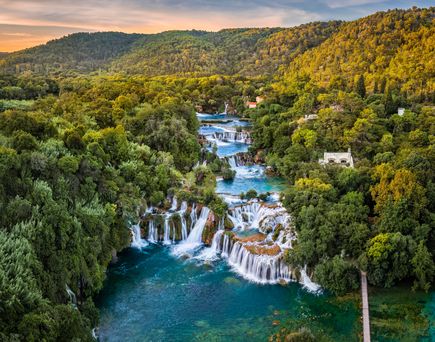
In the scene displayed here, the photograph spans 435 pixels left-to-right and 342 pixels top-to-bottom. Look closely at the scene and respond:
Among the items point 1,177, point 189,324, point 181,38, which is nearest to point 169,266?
point 189,324

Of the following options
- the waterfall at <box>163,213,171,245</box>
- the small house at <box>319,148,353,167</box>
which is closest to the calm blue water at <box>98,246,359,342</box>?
the waterfall at <box>163,213,171,245</box>

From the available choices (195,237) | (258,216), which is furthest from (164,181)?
(258,216)

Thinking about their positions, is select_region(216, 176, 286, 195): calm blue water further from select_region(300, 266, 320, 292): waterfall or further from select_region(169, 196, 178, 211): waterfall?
select_region(300, 266, 320, 292): waterfall

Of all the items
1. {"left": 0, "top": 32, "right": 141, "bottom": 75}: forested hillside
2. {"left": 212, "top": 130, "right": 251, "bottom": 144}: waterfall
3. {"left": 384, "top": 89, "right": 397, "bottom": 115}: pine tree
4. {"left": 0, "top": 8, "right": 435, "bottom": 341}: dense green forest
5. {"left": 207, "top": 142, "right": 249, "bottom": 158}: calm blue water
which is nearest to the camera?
{"left": 0, "top": 8, "right": 435, "bottom": 341}: dense green forest

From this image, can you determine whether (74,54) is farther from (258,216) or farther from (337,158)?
(258,216)

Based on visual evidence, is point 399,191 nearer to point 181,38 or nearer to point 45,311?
point 45,311
